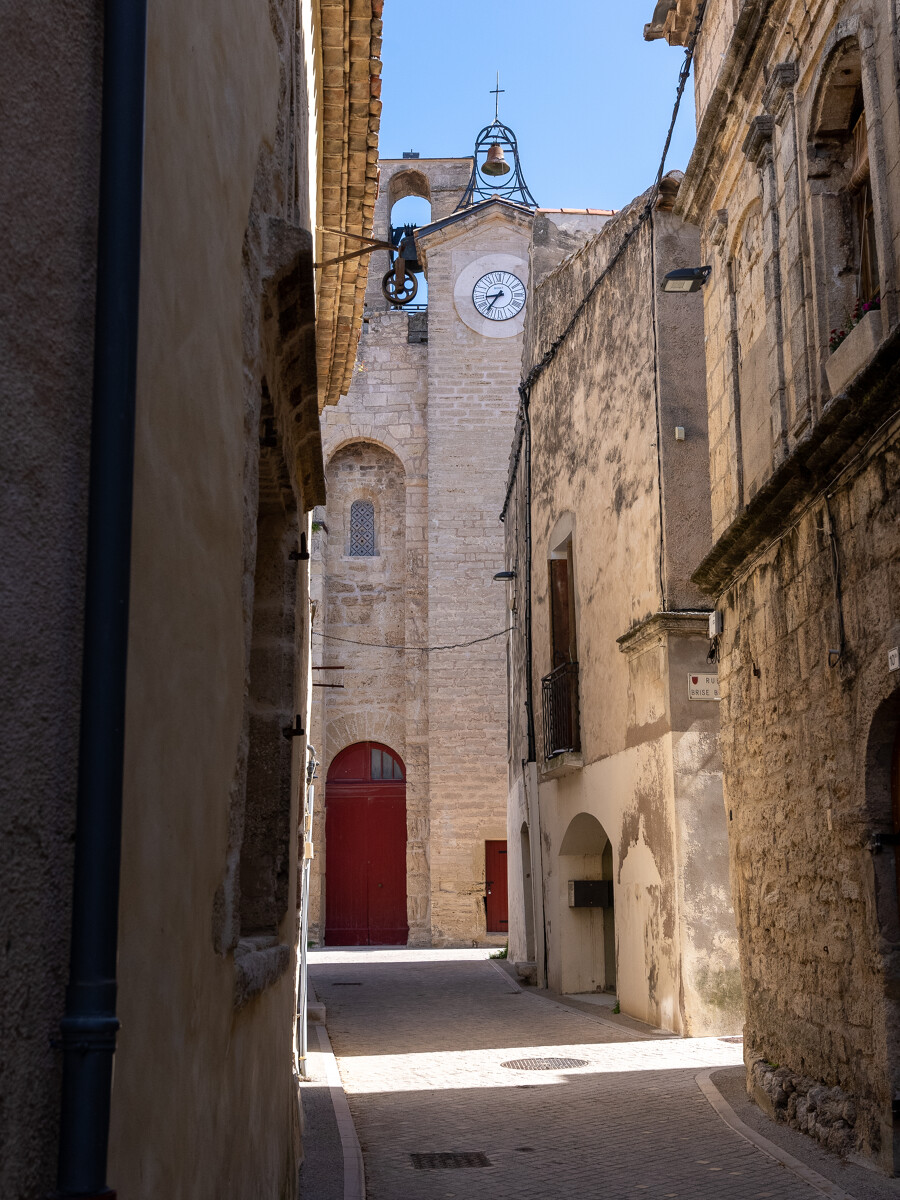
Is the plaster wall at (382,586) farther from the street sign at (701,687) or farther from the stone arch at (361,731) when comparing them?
the street sign at (701,687)

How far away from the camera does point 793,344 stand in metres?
7.18

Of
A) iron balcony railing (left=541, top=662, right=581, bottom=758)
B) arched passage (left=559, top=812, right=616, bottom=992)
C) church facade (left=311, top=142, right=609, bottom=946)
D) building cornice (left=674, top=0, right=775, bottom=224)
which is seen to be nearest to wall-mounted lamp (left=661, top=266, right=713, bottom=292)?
building cornice (left=674, top=0, right=775, bottom=224)

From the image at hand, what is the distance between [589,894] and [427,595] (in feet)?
38.0

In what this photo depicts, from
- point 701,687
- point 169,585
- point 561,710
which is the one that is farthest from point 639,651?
point 169,585

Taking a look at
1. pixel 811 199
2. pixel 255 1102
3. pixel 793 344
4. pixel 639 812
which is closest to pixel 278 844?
pixel 255 1102

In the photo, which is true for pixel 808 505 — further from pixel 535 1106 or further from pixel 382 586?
pixel 382 586

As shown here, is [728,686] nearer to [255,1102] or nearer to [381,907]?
[255,1102]

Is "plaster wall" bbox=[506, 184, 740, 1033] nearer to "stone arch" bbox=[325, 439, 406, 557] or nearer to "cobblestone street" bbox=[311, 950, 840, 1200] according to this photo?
"cobblestone street" bbox=[311, 950, 840, 1200]

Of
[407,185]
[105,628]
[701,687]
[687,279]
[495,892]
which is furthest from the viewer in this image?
[407,185]

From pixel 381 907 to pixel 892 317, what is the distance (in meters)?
20.6

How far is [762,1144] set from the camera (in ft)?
21.3

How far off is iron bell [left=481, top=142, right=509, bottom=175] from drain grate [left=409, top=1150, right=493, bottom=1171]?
25676 mm

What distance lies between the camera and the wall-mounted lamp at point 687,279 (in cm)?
895

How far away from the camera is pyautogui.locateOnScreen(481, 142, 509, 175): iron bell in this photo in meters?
29.1
